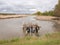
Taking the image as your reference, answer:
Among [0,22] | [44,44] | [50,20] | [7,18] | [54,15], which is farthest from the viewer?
[54,15]

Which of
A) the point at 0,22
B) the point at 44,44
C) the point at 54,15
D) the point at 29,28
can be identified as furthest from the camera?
the point at 54,15

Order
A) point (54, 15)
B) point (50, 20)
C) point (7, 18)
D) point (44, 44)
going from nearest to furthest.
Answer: point (44, 44)
point (7, 18)
point (50, 20)
point (54, 15)

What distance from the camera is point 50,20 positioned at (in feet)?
91.6

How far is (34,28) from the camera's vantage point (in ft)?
54.5

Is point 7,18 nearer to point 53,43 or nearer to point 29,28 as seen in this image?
point 29,28

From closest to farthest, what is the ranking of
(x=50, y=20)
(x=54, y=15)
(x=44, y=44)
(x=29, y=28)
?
(x=44, y=44) → (x=29, y=28) → (x=50, y=20) → (x=54, y=15)

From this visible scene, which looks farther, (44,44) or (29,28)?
(29,28)

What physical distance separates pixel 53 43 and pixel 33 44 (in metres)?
0.80

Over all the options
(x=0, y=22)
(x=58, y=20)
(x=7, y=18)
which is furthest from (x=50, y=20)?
(x=0, y=22)

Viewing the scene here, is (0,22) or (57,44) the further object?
(0,22)

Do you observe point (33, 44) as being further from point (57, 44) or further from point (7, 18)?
point (7, 18)

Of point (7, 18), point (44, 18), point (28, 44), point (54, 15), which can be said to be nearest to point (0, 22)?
point (7, 18)

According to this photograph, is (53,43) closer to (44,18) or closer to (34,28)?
(34,28)

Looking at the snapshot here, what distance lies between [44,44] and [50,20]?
20315mm
